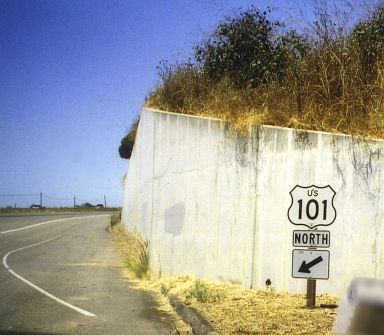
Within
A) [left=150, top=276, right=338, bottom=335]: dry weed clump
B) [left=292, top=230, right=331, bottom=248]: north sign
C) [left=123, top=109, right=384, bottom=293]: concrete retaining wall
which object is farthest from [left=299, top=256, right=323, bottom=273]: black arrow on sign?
[left=123, top=109, right=384, bottom=293]: concrete retaining wall

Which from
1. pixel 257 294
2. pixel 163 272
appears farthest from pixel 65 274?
pixel 257 294

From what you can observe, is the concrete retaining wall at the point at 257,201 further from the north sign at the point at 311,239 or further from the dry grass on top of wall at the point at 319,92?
the north sign at the point at 311,239

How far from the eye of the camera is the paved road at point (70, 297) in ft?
22.9

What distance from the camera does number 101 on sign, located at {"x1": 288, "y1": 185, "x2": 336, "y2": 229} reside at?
7301 mm

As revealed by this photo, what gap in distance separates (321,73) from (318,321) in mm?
5936

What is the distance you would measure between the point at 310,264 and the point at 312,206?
88 centimetres

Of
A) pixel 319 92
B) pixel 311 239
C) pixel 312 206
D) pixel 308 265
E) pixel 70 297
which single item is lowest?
pixel 70 297

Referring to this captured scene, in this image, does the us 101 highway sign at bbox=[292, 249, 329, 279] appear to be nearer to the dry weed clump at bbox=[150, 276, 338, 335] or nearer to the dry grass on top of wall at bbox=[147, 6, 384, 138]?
the dry weed clump at bbox=[150, 276, 338, 335]

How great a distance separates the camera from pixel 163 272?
10.9 meters

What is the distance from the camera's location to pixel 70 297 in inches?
368

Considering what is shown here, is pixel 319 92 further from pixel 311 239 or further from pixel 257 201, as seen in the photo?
pixel 311 239

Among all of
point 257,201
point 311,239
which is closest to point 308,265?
point 311,239

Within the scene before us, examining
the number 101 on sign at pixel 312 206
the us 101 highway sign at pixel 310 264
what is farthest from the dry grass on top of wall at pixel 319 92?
the us 101 highway sign at pixel 310 264

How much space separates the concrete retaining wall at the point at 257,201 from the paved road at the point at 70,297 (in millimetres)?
1575
